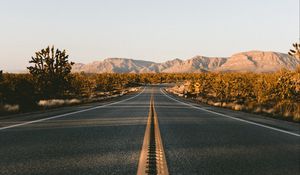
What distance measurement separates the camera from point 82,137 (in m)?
7.42

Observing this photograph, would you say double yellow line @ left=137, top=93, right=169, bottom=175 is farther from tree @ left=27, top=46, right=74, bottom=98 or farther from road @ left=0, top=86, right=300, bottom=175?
tree @ left=27, top=46, right=74, bottom=98

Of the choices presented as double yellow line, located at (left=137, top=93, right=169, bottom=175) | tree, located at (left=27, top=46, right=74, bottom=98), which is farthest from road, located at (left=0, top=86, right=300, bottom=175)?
tree, located at (left=27, top=46, right=74, bottom=98)

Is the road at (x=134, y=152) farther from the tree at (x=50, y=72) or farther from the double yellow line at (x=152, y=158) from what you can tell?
the tree at (x=50, y=72)

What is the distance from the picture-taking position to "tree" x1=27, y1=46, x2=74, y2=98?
2836 cm

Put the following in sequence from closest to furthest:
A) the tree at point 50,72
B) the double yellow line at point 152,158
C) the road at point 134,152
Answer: the double yellow line at point 152,158
the road at point 134,152
the tree at point 50,72

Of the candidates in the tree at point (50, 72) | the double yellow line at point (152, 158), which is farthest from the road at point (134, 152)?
the tree at point (50, 72)

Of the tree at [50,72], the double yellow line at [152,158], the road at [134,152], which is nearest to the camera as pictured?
the double yellow line at [152,158]

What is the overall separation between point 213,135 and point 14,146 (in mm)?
4581

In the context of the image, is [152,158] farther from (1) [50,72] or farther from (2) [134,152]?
(1) [50,72]

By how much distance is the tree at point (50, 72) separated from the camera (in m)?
28.4

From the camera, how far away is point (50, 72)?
2864cm

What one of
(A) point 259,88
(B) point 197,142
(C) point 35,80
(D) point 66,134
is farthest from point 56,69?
(A) point 259,88

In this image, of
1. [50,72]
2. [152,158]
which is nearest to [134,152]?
[152,158]

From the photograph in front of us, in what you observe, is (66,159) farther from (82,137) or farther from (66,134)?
(66,134)
